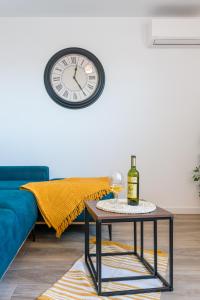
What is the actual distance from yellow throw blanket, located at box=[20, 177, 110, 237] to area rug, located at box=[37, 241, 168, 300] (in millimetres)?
457

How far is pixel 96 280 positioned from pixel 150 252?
696 millimetres

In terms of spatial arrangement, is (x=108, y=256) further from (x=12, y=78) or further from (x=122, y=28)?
(x=122, y=28)

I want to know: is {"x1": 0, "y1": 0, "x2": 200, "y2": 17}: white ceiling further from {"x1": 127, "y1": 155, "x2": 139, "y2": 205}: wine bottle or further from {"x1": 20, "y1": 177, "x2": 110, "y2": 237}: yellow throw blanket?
{"x1": 127, "y1": 155, "x2": 139, "y2": 205}: wine bottle

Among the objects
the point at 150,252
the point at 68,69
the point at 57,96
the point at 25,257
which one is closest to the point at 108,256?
the point at 150,252

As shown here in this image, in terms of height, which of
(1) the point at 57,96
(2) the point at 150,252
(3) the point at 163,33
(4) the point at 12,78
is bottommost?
(2) the point at 150,252

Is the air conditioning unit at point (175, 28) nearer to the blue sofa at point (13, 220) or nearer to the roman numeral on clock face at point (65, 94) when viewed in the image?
the roman numeral on clock face at point (65, 94)

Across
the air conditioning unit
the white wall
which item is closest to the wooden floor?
the white wall

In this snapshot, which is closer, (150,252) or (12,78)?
(150,252)

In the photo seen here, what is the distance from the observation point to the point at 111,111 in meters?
3.74

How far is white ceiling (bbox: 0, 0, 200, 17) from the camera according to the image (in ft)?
10.9

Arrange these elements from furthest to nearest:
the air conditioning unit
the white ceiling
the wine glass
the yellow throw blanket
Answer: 1. the air conditioning unit
2. the white ceiling
3. the yellow throw blanket
4. the wine glass

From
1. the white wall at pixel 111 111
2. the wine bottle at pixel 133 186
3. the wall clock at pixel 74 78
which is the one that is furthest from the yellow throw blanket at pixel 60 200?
the wall clock at pixel 74 78

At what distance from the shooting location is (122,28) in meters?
3.72

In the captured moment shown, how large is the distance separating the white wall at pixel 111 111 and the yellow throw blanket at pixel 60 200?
3.49 feet
